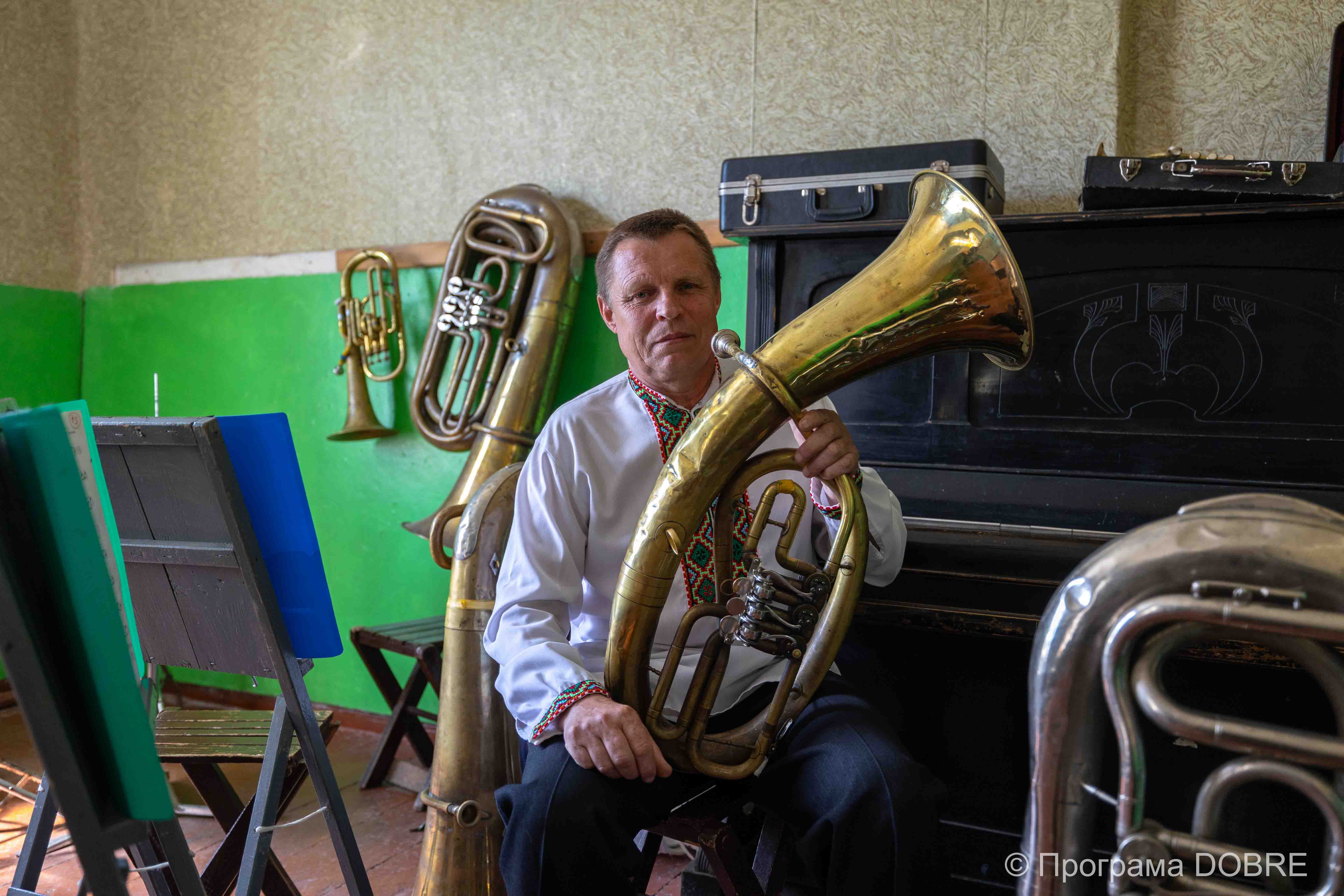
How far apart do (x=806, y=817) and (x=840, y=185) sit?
141 cm

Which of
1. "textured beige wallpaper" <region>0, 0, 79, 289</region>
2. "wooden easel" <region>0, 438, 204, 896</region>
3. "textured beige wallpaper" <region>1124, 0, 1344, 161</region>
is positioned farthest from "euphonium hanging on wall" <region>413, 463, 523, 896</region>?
"textured beige wallpaper" <region>0, 0, 79, 289</region>

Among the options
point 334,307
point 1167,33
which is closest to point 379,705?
point 334,307

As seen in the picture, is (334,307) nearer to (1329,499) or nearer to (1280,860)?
(1329,499)

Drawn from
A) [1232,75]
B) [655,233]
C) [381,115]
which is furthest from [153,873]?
[1232,75]

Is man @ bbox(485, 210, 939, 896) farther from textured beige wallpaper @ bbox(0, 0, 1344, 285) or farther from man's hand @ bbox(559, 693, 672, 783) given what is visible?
textured beige wallpaper @ bbox(0, 0, 1344, 285)

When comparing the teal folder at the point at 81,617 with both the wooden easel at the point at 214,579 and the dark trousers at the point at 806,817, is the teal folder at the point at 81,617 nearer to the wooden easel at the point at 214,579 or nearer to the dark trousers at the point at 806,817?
the wooden easel at the point at 214,579

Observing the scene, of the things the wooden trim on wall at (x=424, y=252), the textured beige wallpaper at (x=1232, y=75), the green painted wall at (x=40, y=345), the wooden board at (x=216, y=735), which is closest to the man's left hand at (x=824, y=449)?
the wooden board at (x=216, y=735)

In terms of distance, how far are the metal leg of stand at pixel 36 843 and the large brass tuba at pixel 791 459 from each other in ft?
3.06

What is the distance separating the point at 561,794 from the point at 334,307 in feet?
8.57

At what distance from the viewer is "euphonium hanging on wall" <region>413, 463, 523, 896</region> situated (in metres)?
1.88

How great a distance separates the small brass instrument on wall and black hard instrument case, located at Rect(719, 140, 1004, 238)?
1.48 metres

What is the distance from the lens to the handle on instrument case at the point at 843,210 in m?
2.21

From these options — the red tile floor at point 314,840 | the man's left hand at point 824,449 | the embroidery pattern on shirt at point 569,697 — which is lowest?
the red tile floor at point 314,840

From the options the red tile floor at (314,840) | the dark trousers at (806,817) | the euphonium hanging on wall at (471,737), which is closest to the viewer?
the dark trousers at (806,817)
